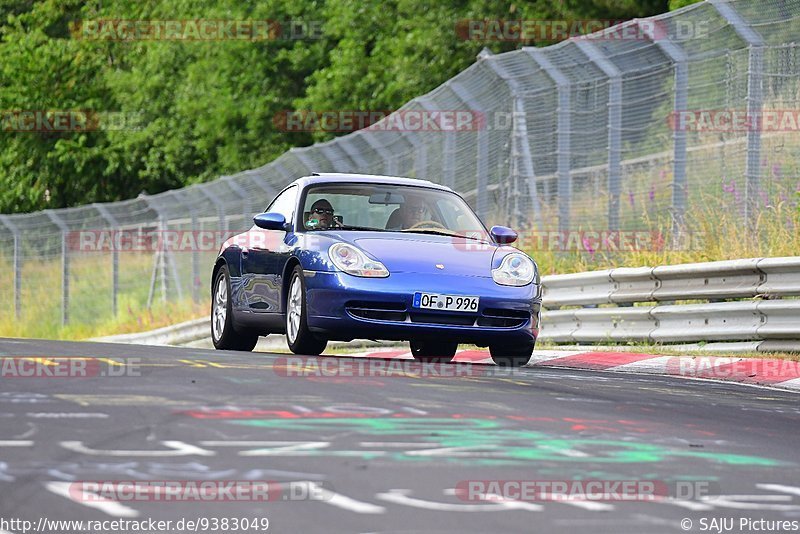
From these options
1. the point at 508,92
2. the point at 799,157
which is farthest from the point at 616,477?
the point at 508,92

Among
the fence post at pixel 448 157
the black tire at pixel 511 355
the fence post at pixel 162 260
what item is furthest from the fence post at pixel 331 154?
the black tire at pixel 511 355

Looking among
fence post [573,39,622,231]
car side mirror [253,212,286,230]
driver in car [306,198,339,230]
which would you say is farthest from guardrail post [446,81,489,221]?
car side mirror [253,212,286,230]

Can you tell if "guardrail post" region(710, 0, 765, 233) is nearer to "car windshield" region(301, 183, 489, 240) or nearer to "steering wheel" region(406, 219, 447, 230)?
"car windshield" region(301, 183, 489, 240)

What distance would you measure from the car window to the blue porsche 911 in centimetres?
2

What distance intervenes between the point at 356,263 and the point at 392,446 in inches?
196

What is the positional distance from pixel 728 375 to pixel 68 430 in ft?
20.3

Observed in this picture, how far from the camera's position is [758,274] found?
13.3 meters

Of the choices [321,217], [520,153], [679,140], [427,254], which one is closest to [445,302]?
[427,254]

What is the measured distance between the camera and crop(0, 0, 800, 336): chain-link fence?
1507 cm

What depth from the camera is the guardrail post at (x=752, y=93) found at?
1470cm

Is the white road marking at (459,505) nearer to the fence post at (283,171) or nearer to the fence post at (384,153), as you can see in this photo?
the fence post at (384,153)

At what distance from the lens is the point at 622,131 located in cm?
1642

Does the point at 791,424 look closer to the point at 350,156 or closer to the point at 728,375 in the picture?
the point at 728,375

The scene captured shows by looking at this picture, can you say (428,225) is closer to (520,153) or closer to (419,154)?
(520,153)
